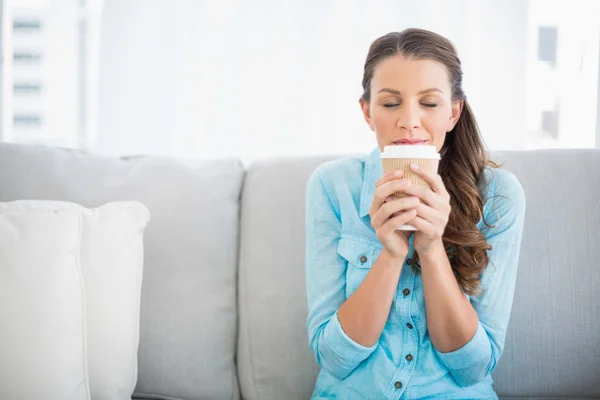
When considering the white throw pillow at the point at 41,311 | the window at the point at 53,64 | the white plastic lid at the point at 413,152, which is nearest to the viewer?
the white plastic lid at the point at 413,152

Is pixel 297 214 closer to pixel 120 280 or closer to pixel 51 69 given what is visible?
pixel 120 280

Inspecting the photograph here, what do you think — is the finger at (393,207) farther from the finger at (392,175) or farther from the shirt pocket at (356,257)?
the shirt pocket at (356,257)

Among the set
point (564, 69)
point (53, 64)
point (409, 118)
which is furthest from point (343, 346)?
point (53, 64)

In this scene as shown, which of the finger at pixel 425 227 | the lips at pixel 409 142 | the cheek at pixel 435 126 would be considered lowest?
the finger at pixel 425 227

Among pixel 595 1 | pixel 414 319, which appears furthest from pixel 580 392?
pixel 595 1

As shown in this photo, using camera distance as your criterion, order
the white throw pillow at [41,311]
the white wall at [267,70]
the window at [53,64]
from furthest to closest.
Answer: the window at [53,64], the white wall at [267,70], the white throw pillow at [41,311]

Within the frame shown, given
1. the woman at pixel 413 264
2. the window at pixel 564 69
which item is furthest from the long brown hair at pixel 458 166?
the window at pixel 564 69

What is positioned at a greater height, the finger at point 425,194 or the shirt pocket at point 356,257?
the finger at point 425,194

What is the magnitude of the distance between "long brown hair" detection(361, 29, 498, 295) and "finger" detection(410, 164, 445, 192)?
0.24 metres

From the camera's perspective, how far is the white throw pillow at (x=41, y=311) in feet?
3.85

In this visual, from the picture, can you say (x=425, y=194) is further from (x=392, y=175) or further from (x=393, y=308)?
(x=393, y=308)

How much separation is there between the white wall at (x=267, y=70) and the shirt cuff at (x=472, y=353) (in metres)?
1.18

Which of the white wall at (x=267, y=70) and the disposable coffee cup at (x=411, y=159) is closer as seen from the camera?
the disposable coffee cup at (x=411, y=159)

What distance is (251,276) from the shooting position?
159cm
